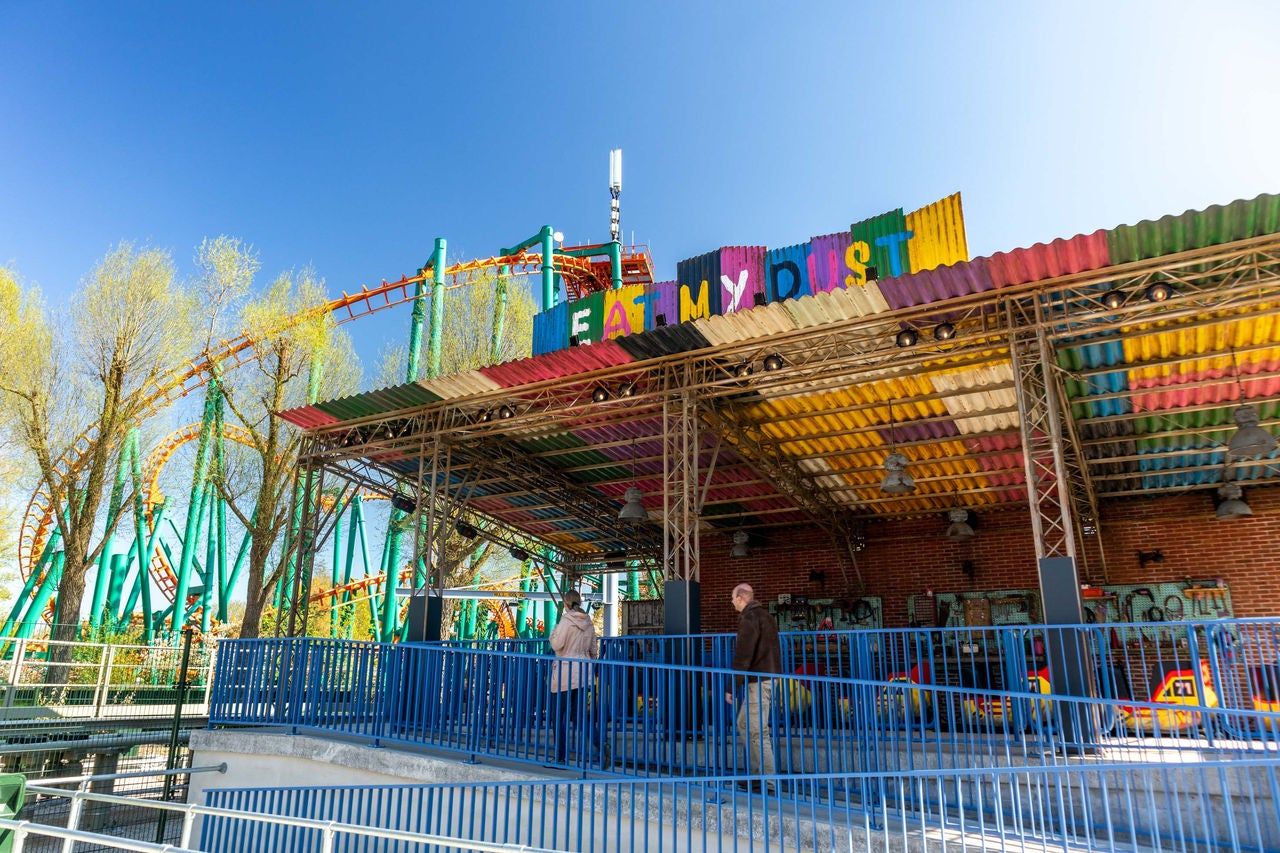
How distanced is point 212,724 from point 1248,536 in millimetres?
18061

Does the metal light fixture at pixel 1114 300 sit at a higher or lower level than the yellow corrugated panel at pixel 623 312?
lower

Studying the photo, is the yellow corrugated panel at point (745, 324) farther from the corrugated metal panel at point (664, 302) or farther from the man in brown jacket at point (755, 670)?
the man in brown jacket at point (755, 670)

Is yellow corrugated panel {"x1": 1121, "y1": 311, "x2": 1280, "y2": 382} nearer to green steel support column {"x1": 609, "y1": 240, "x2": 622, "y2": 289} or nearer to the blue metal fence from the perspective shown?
the blue metal fence

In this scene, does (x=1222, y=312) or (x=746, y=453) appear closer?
(x=1222, y=312)

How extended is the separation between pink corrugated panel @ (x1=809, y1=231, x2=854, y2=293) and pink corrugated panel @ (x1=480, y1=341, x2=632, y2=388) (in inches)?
114

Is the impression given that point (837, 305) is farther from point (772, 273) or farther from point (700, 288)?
point (700, 288)

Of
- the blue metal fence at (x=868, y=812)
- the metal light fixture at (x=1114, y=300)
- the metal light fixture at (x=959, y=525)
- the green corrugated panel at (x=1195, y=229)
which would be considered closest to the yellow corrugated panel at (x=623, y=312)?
the metal light fixture at (x=1114, y=300)

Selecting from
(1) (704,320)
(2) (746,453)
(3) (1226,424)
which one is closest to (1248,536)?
(3) (1226,424)

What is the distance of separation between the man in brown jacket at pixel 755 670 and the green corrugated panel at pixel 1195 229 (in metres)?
5.37

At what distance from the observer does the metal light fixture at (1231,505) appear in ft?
45.2

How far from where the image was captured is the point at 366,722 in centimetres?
971

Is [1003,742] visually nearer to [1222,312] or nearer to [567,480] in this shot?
[1222,312]

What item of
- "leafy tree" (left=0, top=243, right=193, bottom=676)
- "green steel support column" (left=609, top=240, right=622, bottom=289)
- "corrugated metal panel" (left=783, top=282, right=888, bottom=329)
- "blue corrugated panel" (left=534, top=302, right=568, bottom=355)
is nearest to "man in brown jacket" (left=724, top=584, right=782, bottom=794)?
"corrugated metal panel" (left=783, top=282, right=888, bottom=329)

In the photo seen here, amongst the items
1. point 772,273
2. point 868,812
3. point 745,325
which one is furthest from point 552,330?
point 868,812
